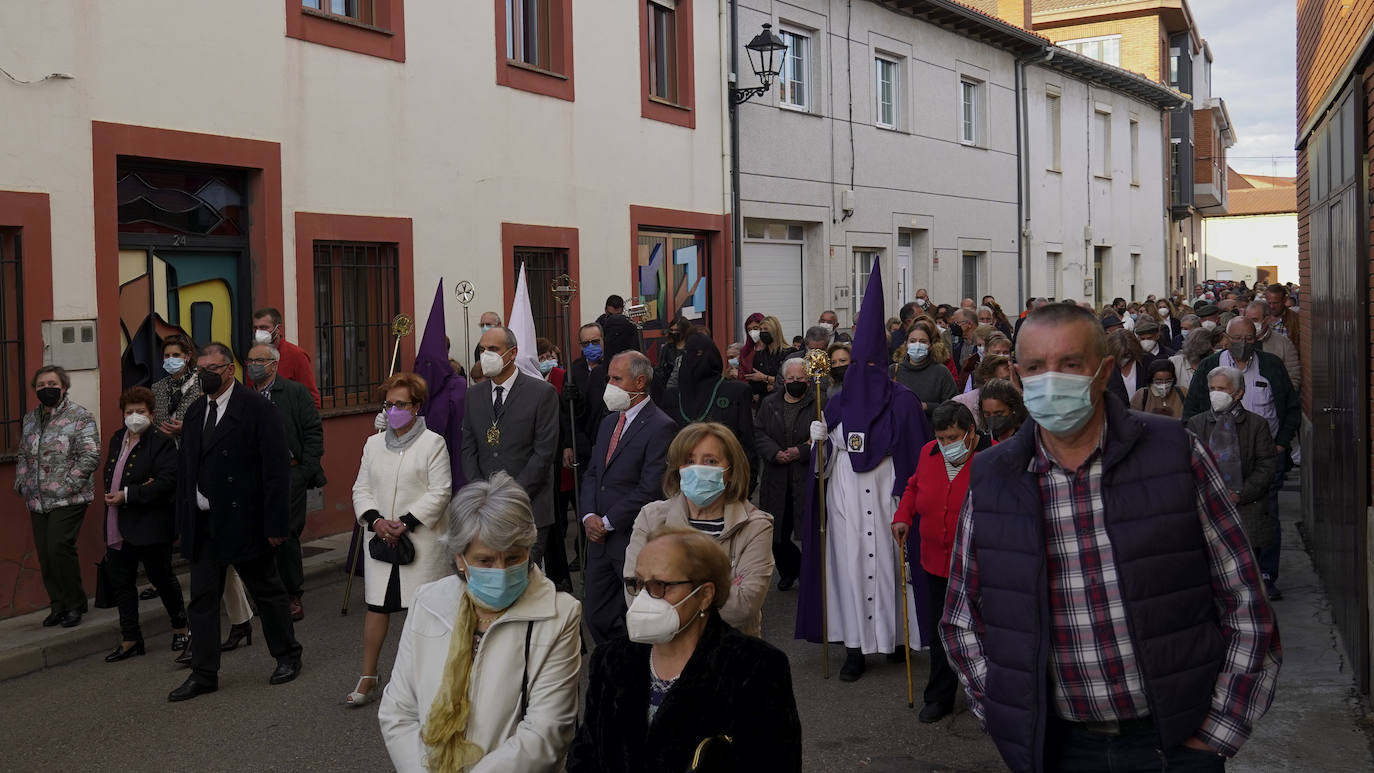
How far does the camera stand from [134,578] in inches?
340

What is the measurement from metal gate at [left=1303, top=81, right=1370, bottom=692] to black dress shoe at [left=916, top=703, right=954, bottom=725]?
6.97 ft

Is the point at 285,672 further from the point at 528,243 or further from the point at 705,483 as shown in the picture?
the point at 528,243

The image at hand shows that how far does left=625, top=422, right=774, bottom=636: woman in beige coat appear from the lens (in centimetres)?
551

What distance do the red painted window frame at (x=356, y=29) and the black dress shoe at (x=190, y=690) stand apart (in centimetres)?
661

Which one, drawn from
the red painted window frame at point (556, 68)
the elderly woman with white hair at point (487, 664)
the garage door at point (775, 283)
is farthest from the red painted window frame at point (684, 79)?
the elderly woman with white hair at point (487, 664)

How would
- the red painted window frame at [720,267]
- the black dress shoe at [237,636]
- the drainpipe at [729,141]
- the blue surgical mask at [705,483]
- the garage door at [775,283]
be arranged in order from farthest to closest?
the garage door at [775,283], the drainpipe at [729,141], the red painted window frame at [720,267], the black dress shoe at [237,636], the blue surgical mask at [705,483]

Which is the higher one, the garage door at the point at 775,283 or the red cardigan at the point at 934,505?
the garage door at the point at 775,283

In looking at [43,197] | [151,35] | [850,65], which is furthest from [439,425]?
[850,65]

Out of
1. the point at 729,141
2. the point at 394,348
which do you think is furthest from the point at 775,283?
the point at 394,348

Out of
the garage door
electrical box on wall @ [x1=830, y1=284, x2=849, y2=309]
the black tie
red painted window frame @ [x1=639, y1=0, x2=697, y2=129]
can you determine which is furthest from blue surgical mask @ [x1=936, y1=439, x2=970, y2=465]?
electrical box on wall @ [x1=830, y1=284, x2=849, y2=309]

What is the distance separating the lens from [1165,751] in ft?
10.5

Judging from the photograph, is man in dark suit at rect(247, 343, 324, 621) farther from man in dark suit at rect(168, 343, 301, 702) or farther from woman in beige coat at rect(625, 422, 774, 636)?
woman in beige coat at rect(625, 422, 774, 636)

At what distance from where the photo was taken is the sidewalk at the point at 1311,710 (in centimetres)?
616

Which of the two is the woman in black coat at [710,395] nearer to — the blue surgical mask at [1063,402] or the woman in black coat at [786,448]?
the woman in black coat at [786,448]
